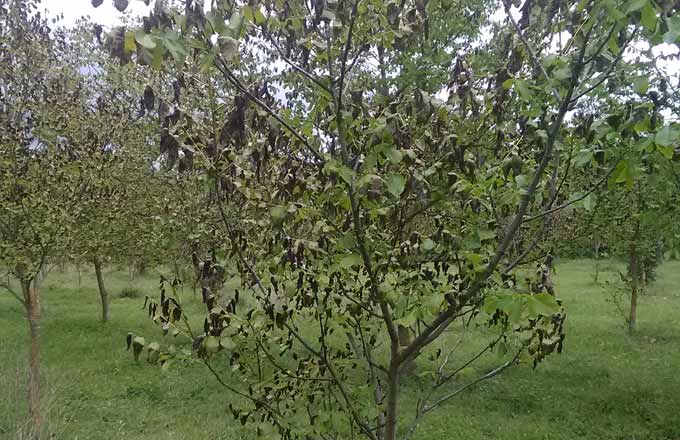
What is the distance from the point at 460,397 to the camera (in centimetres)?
1091

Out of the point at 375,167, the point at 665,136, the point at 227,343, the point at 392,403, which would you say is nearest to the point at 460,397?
the point at 392,403

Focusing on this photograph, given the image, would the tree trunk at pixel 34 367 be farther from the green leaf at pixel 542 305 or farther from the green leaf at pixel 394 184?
the green leaf at pixel 542 305

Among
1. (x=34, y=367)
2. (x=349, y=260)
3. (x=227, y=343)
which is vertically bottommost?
(x=34, y=367)

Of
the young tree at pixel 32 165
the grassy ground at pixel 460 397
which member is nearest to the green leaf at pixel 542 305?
the grassy ground at pixel 460 397

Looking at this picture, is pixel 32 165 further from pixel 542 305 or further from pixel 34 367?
pixel 542 305

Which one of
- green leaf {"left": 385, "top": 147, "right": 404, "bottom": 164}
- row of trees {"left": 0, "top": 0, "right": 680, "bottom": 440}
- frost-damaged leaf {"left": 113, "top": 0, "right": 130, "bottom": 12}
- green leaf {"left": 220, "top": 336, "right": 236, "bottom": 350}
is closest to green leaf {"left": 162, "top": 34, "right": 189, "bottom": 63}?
row of trees {"left": 0, "top": 0, "right": 680, "bottom": 440}

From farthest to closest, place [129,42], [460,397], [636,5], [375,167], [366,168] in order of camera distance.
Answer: [460,397], [375,167], [366,168], [129,42], [636,5]

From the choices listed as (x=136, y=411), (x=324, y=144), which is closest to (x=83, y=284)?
(x=136, y=411)

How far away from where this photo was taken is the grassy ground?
8.93 meters

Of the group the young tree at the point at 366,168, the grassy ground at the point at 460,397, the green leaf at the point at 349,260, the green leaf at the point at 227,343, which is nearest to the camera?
the young tree at the point at 366,168

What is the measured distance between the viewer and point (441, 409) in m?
10.2

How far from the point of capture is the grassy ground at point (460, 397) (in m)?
8.93

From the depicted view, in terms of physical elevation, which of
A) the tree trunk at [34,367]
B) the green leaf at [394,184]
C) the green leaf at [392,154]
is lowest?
the tree trunk at [34,367]

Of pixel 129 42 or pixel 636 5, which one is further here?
pixel 129 42
